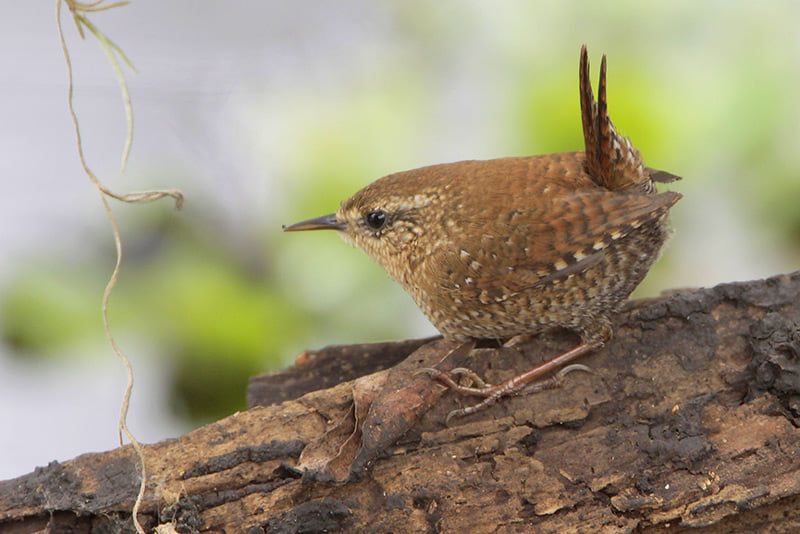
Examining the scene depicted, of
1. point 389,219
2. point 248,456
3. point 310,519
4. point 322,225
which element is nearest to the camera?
point 310,519

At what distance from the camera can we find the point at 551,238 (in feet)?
8.48

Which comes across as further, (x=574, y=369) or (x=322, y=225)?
(x=322, y=225)

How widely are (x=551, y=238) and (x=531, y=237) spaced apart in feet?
0.19

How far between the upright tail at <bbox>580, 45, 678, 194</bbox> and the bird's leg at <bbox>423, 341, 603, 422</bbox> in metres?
0.50

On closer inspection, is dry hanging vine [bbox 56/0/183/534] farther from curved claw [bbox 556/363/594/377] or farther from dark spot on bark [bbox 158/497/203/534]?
curved claw [bbox 556/363/594/377]

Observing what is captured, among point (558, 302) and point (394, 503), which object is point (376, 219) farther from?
point (394, 503)

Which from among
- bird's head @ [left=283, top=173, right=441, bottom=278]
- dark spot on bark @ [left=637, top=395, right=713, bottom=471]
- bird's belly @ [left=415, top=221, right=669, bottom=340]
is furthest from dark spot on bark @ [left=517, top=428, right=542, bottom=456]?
bird's head @ [left=283, top=173, right=441, bottom=278]

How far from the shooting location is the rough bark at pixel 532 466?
227 centimetres

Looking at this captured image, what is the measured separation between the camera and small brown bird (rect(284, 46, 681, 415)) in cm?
259

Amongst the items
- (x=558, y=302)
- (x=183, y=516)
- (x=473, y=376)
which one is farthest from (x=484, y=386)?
(x=183, y=516)

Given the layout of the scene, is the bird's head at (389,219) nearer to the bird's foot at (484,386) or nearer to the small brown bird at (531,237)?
the small brown bird at (531,237)

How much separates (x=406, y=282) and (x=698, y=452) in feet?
3.48

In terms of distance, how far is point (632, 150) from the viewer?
2.73 meters

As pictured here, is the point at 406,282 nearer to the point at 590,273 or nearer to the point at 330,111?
the point at 590,273
